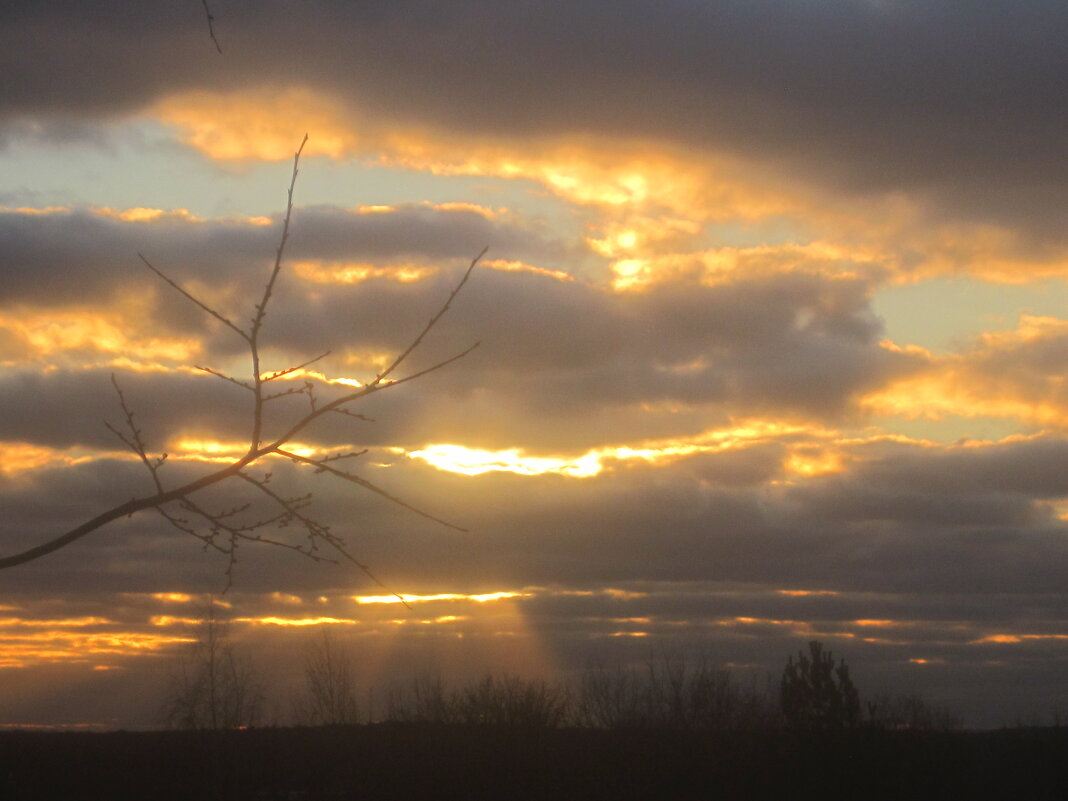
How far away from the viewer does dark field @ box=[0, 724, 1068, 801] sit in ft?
140

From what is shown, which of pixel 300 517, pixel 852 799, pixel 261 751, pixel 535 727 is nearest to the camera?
pixel 300 517

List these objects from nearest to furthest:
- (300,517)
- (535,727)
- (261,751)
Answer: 1. (300,517)
2. (535,727)
3. (261,751)

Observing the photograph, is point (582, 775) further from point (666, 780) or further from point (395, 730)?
point (395, 730)

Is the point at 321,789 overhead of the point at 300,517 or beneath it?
beneath

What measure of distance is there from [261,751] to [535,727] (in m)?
15.8

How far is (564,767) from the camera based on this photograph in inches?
1759

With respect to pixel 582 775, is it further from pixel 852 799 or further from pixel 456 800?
pixel 852 799

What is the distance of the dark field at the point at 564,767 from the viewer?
42531 millimetres

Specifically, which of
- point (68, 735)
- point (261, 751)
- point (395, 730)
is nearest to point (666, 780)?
point (395, 730)

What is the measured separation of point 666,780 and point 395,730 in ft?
47.2

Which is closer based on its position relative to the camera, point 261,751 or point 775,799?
point 775,799

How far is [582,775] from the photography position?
Answer: 43969 millimetres

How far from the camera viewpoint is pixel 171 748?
57250mm

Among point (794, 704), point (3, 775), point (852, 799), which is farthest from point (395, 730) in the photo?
point (794, 704)
